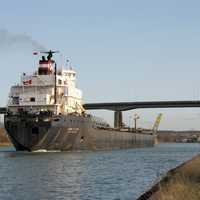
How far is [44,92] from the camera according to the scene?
161 feet

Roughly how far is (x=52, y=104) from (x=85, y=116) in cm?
450

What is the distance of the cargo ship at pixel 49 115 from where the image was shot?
4397cm

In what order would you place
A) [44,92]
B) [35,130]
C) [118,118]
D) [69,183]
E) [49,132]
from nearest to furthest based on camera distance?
[69,183] → [49,132] → [35,130] → [44,92] → [118,118]

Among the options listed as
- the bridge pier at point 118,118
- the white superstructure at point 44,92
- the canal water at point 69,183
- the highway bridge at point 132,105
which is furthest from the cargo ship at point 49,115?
the highway bridge at point 132,105

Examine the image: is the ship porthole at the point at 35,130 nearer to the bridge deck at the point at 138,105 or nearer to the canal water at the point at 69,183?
the canal water at the point at 69,183

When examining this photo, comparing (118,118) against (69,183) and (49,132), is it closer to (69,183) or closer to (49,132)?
(49,132)

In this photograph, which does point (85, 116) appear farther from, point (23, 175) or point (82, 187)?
point (82, 187)

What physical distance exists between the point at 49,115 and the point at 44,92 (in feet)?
17.6

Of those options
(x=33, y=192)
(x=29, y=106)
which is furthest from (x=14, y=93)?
(x=33, y=192)

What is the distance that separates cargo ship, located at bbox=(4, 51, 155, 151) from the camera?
4397cm

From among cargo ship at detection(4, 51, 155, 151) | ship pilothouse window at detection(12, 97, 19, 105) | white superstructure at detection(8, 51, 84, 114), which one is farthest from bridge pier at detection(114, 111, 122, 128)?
ship pilothouse window at detection(12, 97, 19, 105)

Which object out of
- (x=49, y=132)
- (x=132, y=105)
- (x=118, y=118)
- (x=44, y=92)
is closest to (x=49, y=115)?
(x=49, y=132)

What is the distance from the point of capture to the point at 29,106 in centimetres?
4788

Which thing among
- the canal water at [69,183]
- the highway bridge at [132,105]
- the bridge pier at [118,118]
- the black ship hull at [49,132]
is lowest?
the canal water at [69,183]
